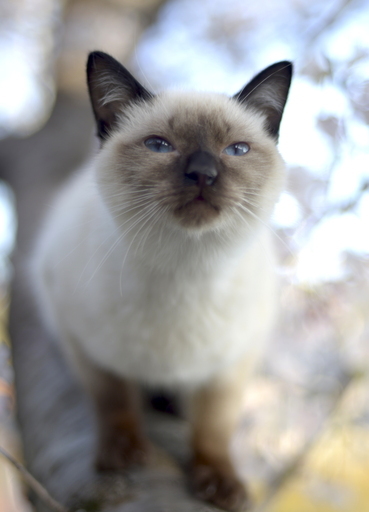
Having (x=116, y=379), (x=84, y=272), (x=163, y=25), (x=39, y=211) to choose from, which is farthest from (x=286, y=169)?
(x=163, y=25)

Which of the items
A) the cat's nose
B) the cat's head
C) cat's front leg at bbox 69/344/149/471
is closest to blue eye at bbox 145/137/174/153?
the cat's head

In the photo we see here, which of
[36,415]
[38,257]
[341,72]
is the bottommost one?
[36,415]

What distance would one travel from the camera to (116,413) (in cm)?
135

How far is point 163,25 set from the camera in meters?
2.82

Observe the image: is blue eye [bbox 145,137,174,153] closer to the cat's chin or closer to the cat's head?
the cat's head

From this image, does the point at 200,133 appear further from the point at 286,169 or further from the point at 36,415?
the point at 36,415

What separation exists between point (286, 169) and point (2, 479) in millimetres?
2879

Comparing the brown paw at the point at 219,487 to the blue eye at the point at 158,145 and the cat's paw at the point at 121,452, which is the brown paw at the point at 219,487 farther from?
the blue eye at the point at 158,145

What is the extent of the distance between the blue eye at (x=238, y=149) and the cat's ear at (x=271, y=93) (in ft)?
0.49

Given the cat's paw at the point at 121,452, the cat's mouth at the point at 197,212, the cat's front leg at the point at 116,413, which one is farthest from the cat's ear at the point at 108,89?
the cat's paw at the point at 121,452

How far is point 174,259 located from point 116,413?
61 cm

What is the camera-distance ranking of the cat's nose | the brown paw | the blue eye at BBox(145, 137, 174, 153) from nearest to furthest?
the cat's nose
the blue eye at BBox(145, 137, 174, 153)
the brown paw

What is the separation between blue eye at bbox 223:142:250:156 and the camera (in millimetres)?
1033

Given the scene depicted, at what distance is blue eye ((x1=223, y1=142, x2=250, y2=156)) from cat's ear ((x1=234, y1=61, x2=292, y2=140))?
5.9 inches
